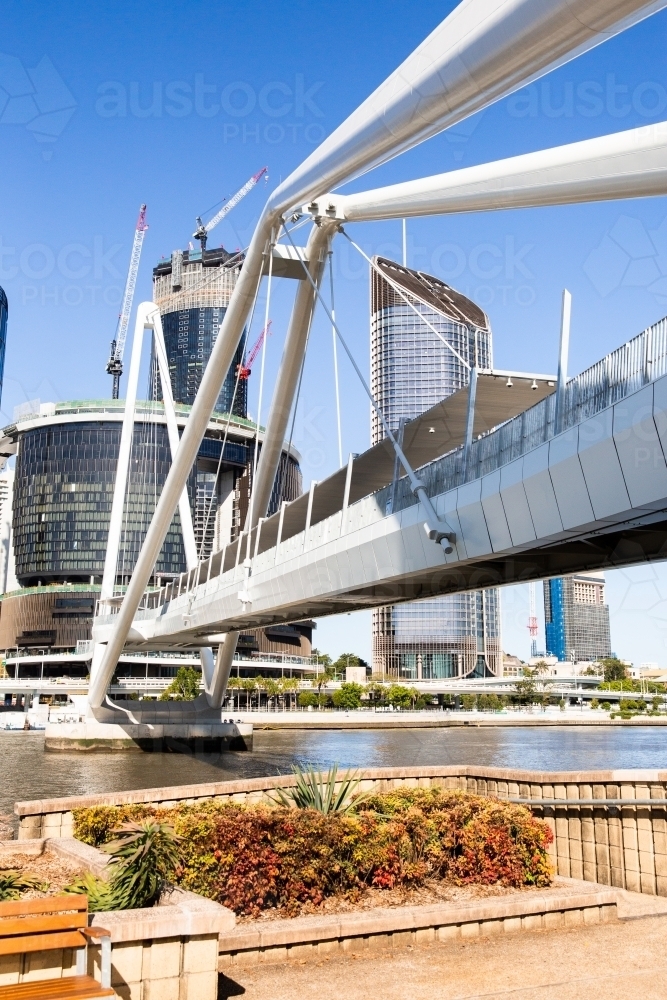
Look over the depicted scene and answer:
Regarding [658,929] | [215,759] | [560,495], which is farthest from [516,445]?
[215,759]

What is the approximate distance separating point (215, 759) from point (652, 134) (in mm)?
44233

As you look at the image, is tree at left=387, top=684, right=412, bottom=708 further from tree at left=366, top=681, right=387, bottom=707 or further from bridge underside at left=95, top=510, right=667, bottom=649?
bridge underside at left=95, top=510, right=667, bottom=649

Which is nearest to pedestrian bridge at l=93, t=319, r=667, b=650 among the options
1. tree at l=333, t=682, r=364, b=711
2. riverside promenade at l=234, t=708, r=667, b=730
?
riverside promenade at l=234, t=708, r=667, b=730

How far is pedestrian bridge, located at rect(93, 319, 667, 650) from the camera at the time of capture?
13.8 metres

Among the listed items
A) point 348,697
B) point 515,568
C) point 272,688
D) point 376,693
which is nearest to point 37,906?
point 515,568

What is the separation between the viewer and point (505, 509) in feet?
57.6

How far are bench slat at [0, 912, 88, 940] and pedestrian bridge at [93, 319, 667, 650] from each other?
31.1 feet

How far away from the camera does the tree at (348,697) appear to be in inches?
4680

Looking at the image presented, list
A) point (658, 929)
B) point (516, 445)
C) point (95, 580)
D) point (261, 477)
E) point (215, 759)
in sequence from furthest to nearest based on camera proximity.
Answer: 1. point (95, 580)
2. point (215, 759)
3. point (261, 477)
4. point (516, 445)
5. point (658, 929)

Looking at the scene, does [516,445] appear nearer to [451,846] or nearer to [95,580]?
A: [451,846]

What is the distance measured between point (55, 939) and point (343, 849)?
3.67m

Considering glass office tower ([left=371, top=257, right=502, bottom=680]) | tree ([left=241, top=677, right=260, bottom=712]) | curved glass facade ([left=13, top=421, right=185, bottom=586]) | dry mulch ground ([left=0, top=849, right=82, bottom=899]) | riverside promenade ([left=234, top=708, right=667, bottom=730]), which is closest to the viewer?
dry mulch ground ([left=0, top=849, right=82, bottom=899])

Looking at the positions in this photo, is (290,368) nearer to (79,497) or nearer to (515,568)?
(515,568)

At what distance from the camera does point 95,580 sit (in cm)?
15438
